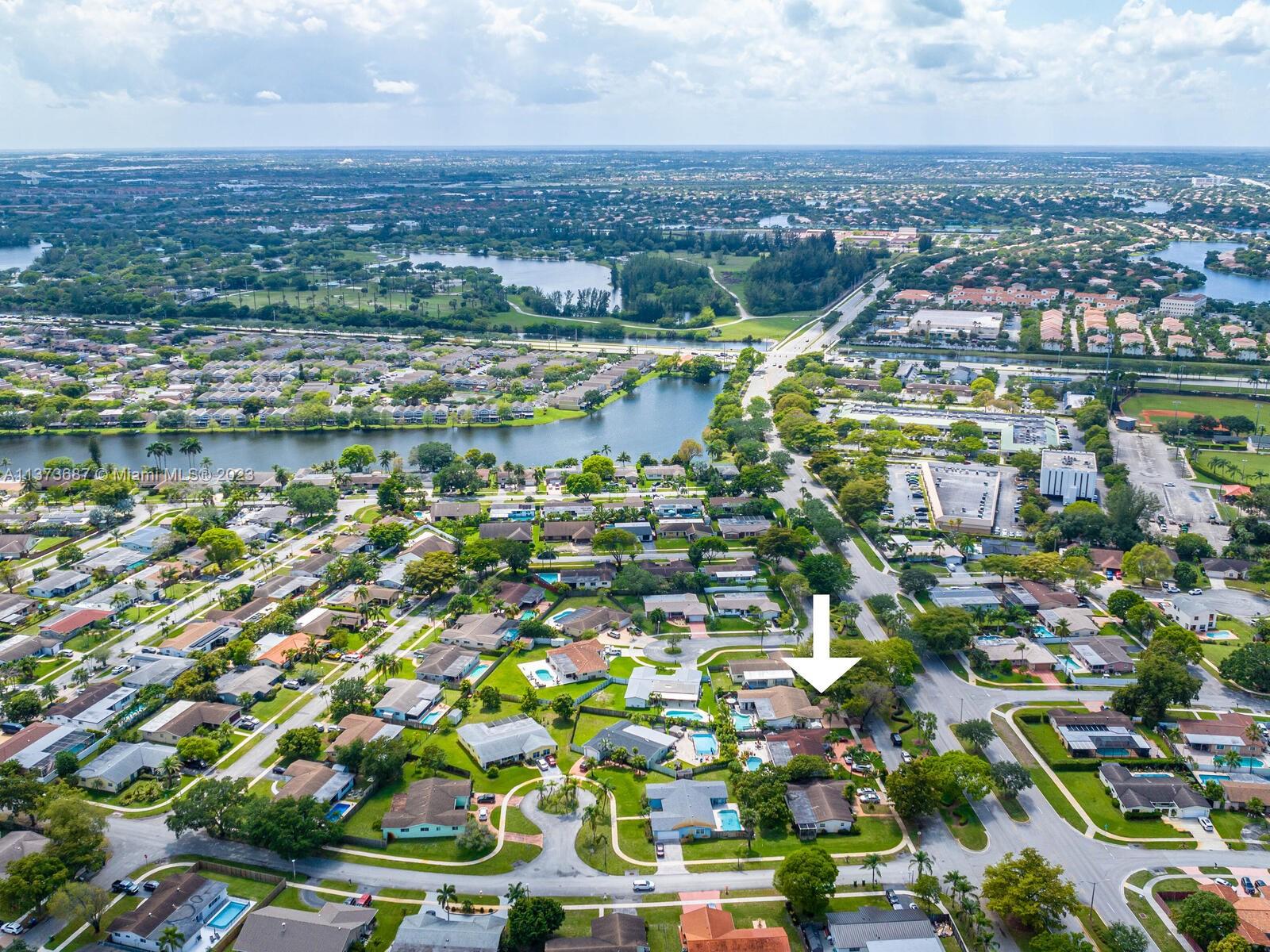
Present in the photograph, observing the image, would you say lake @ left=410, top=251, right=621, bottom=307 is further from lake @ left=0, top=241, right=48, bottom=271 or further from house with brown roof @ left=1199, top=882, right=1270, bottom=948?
house with brown roof @ left=1199, top=882, right=1270, bottom=948

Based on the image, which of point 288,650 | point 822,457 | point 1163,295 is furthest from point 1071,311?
point 288,650

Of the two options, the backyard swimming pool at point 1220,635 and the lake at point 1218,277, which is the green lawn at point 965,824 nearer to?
the backyard swimming pool at point 1220,635

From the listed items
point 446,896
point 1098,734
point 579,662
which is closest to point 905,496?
point 1098,734

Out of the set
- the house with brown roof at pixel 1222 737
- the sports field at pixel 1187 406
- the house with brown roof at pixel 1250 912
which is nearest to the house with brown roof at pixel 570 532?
the house with brown roof at pixel 1222 737

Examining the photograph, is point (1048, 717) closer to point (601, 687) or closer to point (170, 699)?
point (601, 687)

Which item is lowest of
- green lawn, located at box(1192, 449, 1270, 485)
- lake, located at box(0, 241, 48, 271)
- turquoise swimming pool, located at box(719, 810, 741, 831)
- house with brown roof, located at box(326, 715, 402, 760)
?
turquoise swimming pool, located at box(719, 810, 741, 831)

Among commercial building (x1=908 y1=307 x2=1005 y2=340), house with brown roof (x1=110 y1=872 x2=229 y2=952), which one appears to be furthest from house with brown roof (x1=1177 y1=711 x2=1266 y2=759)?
commercial building (x1=908 y1=307 x2=1005 y2=340)
